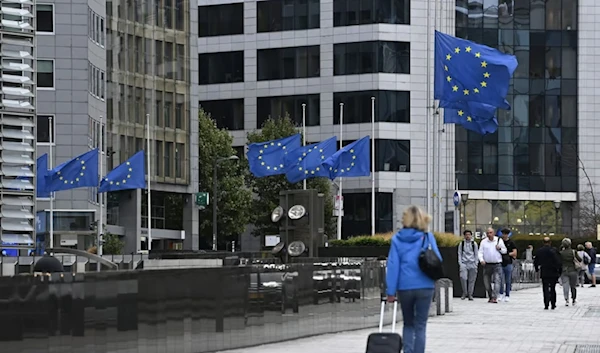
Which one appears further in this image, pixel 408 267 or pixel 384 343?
pixel 408 267

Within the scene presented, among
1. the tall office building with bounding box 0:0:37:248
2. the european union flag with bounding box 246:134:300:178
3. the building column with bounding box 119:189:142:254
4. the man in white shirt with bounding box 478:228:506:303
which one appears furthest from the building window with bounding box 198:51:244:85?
the tall office building with bounding box 0:0:37:248

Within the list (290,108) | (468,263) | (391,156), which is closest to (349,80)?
(290,108)

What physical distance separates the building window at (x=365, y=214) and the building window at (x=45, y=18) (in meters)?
28.1

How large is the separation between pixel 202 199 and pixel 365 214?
13.4 m

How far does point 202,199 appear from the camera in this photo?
85.4 metres

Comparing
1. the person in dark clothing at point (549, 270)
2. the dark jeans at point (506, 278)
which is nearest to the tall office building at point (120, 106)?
the dark jeans at point (506, 278)

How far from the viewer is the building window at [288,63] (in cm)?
9844

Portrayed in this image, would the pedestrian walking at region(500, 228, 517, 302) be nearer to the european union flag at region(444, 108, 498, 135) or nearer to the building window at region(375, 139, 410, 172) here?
the european union flag at region(444, 108, 498, 135)

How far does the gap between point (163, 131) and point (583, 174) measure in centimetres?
3026

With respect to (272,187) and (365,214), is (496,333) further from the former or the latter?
(365,214)

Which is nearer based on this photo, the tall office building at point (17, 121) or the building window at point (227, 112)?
the tall office building at point (17, 121)

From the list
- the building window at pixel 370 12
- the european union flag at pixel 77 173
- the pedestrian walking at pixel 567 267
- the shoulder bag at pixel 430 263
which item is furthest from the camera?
the building window at pixel 370 12

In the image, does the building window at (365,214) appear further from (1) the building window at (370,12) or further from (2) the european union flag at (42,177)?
(2) the european union flag at (42,177)

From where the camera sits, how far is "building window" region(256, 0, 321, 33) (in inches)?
3875
